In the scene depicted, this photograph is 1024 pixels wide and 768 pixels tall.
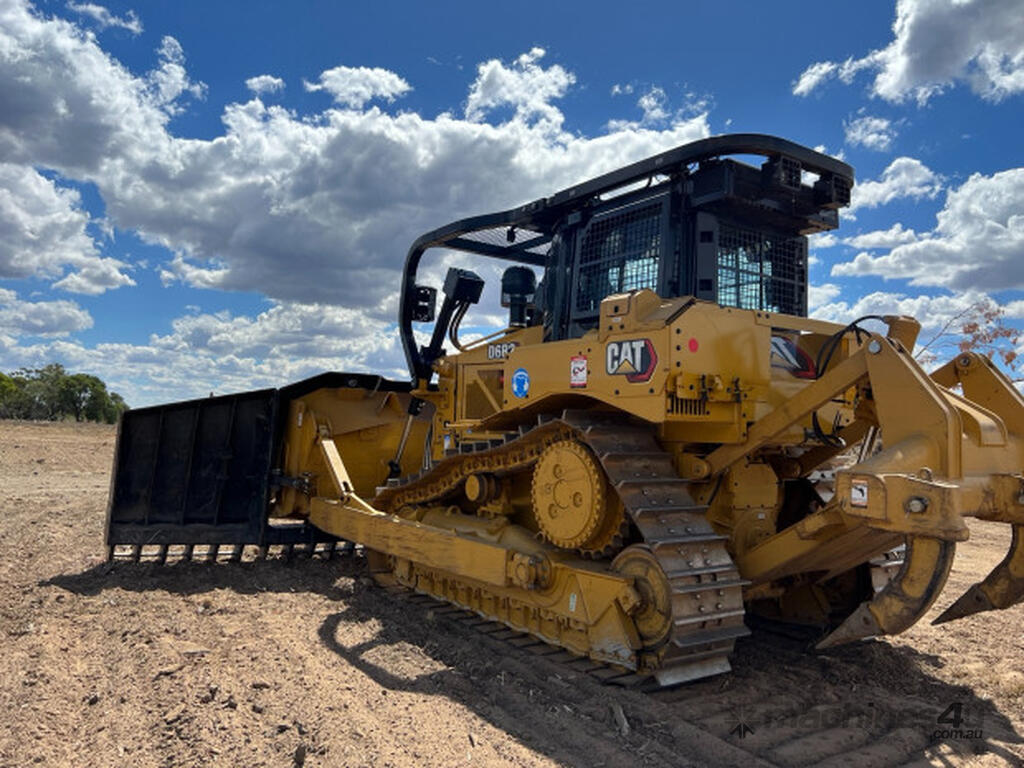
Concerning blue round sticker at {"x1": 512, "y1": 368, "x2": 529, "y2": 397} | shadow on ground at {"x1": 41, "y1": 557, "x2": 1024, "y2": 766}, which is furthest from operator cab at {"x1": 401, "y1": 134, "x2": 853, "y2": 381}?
shadow on ground at {"x1": 41, "y1": 557, "x2": 1024, "y2": 766}

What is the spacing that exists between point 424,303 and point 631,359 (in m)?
4.26

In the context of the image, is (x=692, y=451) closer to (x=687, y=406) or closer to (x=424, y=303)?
Answer: (x=687, y=406)

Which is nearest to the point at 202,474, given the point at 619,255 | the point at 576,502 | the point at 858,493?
the point at 576,502

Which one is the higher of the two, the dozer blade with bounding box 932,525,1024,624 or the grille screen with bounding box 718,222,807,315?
the grille screen with bounding box 718,222,807,315

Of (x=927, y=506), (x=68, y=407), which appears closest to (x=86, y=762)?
(x=927, y=506)

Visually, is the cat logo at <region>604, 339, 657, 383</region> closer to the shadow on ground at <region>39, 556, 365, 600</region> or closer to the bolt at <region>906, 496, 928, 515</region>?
the bolt at <region>906, 496, 928, 515</region>

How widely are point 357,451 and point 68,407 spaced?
3106cm

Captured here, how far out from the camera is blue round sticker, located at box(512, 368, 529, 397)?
5.59 meters

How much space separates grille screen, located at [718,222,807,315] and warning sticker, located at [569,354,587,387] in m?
1.14

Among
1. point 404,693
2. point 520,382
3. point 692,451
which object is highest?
point 520,382

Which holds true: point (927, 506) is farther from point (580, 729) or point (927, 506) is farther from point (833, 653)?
point (833, 653)

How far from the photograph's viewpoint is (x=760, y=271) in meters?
5.70

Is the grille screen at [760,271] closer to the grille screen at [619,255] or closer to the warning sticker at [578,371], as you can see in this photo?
the grille screen at [619,255]

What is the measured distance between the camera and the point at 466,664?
511 cm
